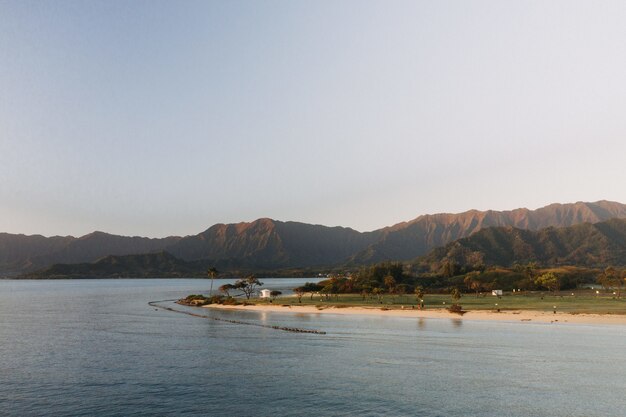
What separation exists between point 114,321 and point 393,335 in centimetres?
6199

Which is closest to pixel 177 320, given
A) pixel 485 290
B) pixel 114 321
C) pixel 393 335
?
pixel 114 321

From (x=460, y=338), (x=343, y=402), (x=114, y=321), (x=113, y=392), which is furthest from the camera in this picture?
(x=114, y=321)

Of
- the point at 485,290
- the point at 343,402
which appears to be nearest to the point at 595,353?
the point at 343,402

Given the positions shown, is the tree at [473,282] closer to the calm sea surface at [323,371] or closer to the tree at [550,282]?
the tree at [550,282]

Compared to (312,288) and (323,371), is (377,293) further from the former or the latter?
(323,371)

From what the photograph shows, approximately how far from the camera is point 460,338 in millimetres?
66625

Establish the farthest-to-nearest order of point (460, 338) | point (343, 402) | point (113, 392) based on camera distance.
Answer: point (460, 338)
point (113, 392)
point (343, 402)

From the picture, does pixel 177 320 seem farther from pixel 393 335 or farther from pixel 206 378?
pixel 206 378

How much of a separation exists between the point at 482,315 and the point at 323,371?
→ 59896mm

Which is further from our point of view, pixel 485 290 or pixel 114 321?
pixel 485 290

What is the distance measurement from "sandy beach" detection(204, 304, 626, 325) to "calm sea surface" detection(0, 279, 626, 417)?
7519mm

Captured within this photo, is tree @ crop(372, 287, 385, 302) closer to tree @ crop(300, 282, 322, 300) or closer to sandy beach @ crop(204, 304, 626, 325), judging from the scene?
tree @ crop(300, 282, 322, 300)

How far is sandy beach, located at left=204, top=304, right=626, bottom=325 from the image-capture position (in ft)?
275

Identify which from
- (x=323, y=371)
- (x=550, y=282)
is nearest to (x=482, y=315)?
(x=323, y=371)
